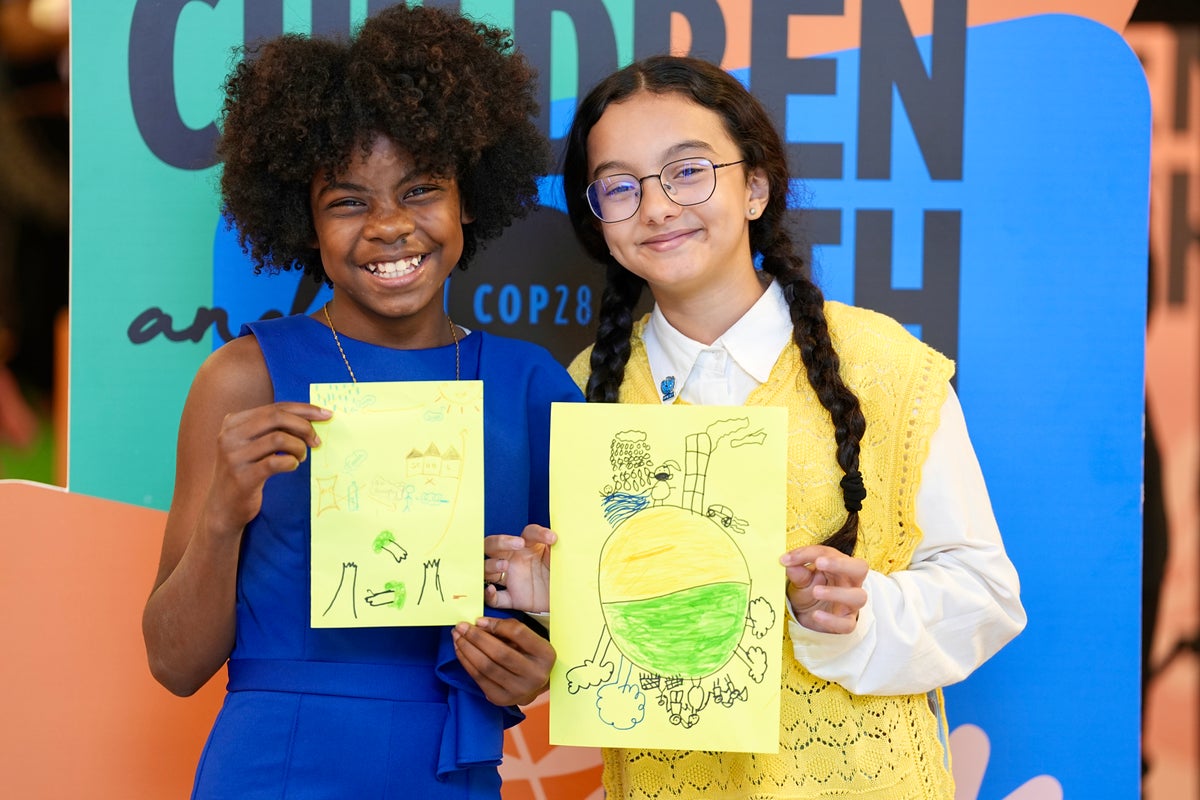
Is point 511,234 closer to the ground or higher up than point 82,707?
higher up

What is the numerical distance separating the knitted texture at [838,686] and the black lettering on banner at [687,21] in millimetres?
954

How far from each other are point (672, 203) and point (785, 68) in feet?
2.75

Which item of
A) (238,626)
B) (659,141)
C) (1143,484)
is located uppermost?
(659,141)

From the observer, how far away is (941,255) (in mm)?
2580

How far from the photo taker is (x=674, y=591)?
1.70 meters

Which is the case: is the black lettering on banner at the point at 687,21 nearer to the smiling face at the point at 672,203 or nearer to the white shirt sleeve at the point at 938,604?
the smiling face at the point at 672,203

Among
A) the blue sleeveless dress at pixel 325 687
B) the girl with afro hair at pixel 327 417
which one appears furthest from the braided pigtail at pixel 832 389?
the blue sleeveless dress at pixel 325 687

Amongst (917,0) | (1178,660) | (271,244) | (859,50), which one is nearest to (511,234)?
(271,244)

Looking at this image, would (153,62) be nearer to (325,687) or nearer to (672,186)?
(672,186)

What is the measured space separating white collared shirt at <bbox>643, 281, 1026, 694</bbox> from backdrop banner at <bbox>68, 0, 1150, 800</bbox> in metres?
0.66

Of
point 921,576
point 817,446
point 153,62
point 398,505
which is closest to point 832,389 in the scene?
point 817,446

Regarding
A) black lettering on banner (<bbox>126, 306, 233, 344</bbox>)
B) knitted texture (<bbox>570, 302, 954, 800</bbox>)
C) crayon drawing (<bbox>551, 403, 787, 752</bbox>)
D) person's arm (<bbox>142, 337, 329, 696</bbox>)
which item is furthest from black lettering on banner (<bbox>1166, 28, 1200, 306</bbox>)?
Answer: black lettering on banner (<bbox>126, 306, 233, 344</bbox>)

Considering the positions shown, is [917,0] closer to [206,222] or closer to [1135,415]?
[1135,415]

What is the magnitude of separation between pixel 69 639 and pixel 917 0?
2.49 meters
